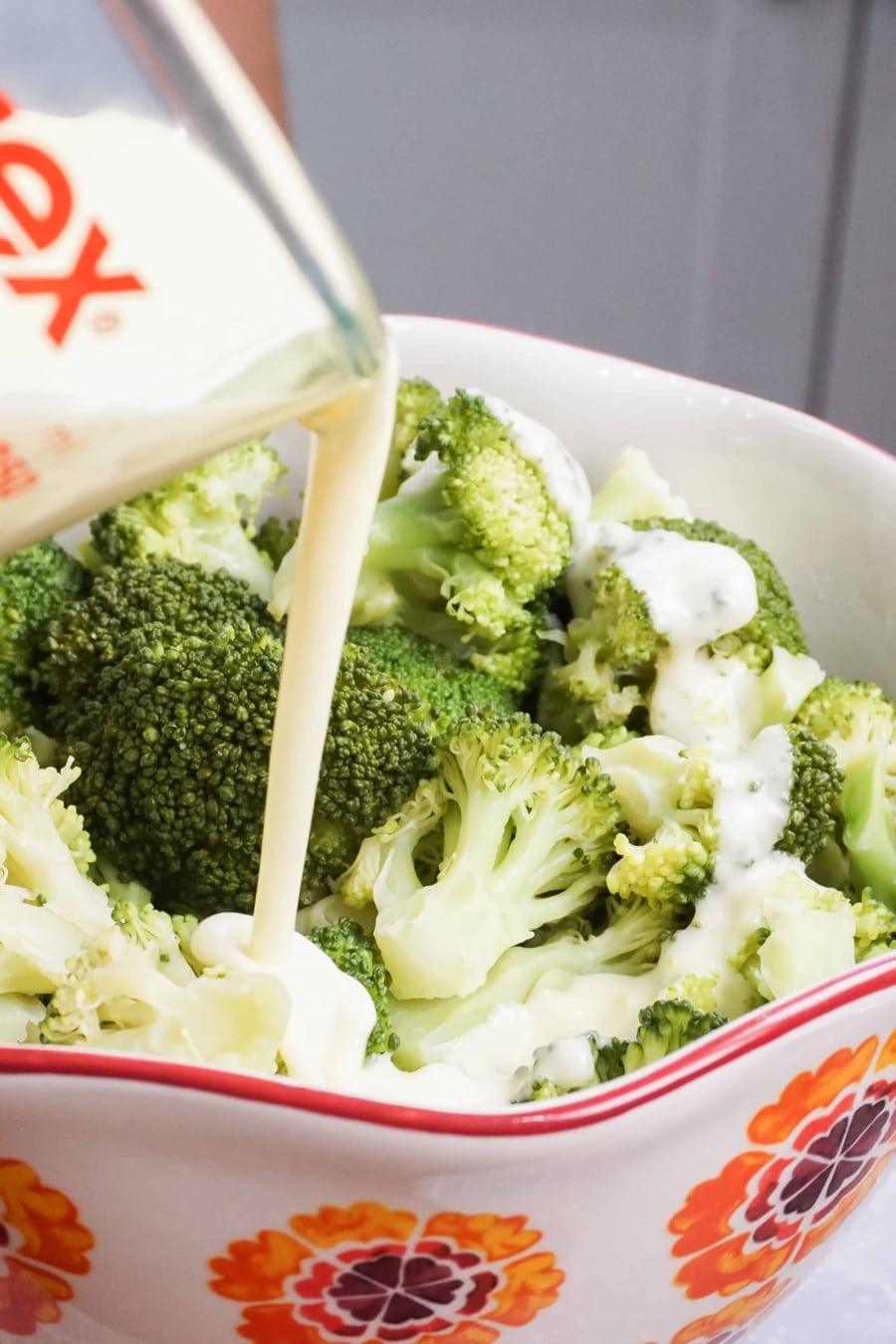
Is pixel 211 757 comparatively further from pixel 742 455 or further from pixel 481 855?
pixel 742 455

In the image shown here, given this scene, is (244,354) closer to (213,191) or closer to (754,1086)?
(213,191)

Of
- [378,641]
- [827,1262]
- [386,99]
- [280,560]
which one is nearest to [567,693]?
[378,641]

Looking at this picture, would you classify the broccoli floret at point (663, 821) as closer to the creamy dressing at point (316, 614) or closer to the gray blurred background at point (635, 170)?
the creamy dressing at point (316, 614)

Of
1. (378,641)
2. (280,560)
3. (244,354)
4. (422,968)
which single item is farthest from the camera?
(280,560)

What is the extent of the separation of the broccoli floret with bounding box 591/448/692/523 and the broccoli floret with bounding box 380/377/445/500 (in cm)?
14

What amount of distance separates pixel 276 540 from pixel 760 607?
355 millimetres

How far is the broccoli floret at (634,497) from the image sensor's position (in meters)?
1.00

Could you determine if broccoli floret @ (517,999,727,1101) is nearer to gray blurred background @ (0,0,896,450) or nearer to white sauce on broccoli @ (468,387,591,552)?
white sauce on broccoli @ (468,387,591,552)

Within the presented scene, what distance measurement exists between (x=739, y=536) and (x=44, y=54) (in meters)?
0.71

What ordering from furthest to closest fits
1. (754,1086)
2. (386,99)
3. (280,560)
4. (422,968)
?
(386,99), (280,560), (422,968), (754,1086)

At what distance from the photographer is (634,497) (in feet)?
3.31

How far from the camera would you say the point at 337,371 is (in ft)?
1.34

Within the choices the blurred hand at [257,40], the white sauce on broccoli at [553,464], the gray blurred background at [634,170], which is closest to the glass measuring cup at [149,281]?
the white sauce on broccoli at [553,464]

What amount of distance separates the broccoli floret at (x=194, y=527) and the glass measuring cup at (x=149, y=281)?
21.2 inches
